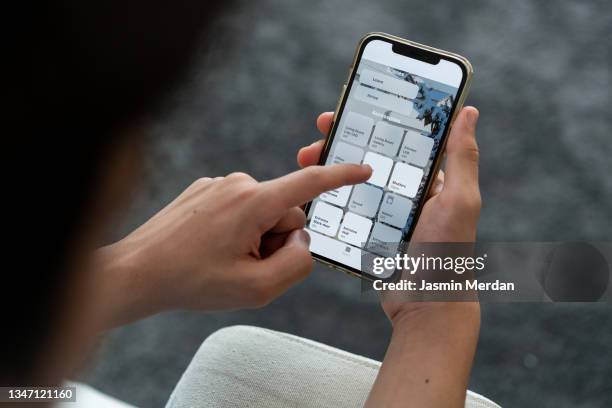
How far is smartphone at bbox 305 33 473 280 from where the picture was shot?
795 mm

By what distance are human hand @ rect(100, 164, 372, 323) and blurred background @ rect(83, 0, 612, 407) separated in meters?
0.51

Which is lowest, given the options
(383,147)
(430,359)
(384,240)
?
(430,359)

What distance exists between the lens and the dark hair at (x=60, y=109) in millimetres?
256

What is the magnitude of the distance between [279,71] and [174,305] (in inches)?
32.5

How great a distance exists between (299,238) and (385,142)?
0.19 m

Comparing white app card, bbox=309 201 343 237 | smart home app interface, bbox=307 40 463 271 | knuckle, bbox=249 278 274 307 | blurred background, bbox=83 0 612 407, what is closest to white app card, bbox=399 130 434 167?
smart home app interface, bbox=307 40 463 271

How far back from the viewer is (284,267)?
0.66 m

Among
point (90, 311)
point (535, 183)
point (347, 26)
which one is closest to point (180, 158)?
point (347, 26)

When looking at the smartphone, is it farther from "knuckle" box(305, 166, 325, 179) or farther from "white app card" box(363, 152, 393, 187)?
"knuckle" box(305, 166, 325, 179)

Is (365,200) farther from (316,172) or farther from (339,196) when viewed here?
(316,172)

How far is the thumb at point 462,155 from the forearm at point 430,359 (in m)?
0.14

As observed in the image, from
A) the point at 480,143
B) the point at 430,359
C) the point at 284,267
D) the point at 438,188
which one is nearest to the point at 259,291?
the point at 284,267

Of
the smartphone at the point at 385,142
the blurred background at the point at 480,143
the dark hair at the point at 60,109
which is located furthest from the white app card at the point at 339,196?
the dark hair at the point at 60,109

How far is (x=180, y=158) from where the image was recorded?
4.41 feet
